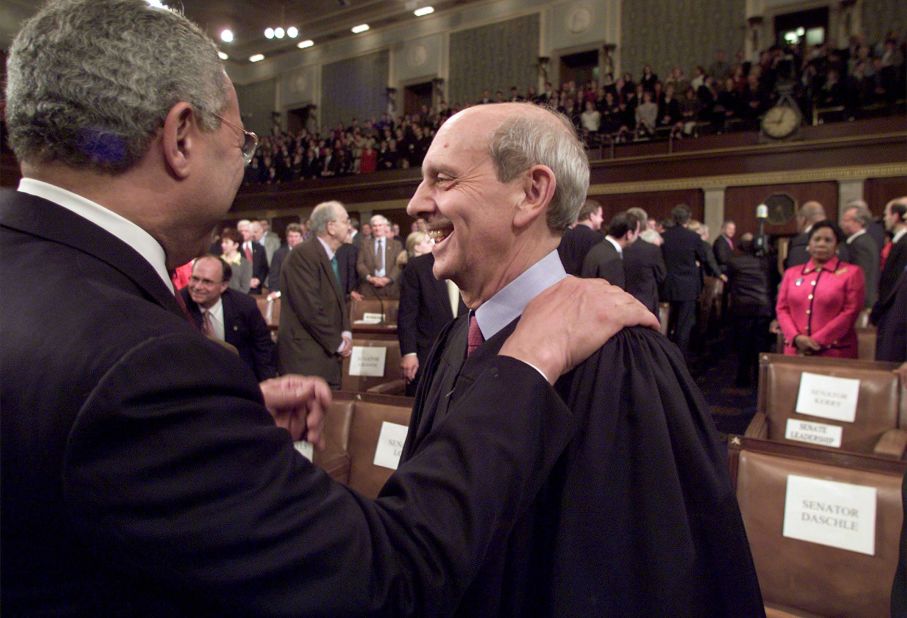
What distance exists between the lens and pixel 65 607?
68 cm

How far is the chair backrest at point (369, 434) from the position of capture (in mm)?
2314

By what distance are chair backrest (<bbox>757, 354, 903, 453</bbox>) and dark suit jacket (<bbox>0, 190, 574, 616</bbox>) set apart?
228 cm

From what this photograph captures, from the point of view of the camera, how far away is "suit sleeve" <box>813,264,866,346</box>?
3.85 metres

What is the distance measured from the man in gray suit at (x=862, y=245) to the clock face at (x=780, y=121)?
5250mm

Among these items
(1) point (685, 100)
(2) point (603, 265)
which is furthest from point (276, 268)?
(1) point (685, 100)

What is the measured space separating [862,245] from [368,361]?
4.00m

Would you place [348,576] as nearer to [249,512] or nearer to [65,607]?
[249,512]

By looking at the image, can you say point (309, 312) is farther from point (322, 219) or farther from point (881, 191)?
point (881, 191)

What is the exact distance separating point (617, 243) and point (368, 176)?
10.4 m

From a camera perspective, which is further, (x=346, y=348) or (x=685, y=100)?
(x=685, y=100)

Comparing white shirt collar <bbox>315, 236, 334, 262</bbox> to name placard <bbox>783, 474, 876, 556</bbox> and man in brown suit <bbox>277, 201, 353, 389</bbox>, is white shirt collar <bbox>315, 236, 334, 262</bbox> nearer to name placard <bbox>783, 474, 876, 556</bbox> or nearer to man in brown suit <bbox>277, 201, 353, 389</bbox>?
man in brown suit <bbox>277, 201, 353, 389</bbox>

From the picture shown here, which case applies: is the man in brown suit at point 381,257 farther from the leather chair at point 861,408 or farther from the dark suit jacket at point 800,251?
the leather chair at point 861,408

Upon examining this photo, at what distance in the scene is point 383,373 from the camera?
3.95m

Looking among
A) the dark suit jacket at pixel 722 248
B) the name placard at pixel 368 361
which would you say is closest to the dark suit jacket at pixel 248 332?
the name placard at pixel 368 361
